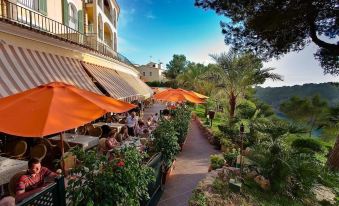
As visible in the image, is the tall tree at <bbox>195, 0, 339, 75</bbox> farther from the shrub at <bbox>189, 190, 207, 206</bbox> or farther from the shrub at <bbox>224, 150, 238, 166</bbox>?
the shrub at <bbox>189, 190, 207, 206</bbox>

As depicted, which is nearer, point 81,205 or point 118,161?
point 81,205

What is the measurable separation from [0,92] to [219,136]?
1037cm

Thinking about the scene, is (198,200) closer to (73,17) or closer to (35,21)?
(35,21)

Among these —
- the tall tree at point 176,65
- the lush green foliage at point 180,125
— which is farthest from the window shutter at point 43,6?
the tall tree at point 176,65

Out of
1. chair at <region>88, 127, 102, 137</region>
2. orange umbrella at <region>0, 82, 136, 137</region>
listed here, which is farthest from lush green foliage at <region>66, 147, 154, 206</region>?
chair at <region>88, 127, 102, 137</region>

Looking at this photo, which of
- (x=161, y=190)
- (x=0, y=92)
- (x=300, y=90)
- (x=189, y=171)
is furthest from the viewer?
(x=300, y=90)

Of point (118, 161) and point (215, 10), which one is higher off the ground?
point (215, 10)

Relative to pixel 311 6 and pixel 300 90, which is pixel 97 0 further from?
pixel 300 90

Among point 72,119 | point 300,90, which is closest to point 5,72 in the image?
point 72,119

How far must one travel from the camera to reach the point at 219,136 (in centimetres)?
1286

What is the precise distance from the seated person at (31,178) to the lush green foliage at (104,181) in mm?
1487

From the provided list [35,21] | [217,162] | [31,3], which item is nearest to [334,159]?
[217,162]

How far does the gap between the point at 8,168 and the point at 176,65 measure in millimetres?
82345

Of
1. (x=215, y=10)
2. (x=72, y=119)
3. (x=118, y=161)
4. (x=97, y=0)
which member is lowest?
(x=118, y=161)
